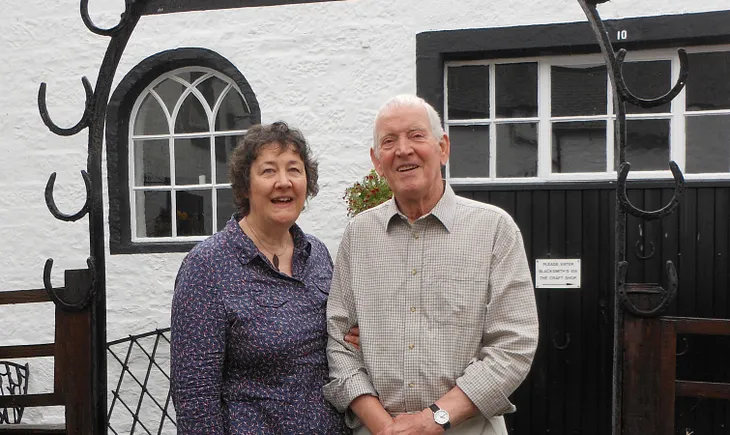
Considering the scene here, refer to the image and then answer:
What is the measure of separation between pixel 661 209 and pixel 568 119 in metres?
2.62

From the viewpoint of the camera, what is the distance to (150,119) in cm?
518

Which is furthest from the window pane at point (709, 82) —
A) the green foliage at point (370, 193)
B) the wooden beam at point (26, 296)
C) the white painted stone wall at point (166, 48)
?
the wooden beam at point (26, 296)

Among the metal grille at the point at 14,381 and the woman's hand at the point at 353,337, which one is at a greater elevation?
the woman's hand at the point at 353,337

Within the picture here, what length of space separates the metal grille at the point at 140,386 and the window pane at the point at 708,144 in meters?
3.51

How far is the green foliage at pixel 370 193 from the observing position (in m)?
4.07

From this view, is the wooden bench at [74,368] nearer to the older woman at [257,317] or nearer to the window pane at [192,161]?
the older woman at [257,317]

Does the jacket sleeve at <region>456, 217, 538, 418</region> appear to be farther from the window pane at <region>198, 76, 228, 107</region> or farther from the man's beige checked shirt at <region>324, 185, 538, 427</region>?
the window pane at <region>198, 76, 228, 107</region>

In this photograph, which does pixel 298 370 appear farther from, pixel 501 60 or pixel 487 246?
pixel 501 60

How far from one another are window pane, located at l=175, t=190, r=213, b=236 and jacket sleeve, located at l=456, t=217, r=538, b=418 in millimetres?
3459

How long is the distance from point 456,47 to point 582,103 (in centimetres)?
86

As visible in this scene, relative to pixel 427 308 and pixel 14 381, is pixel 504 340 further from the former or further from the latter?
pixel 14 381

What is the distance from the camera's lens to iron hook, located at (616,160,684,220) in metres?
2.00

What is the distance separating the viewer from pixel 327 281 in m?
2.23

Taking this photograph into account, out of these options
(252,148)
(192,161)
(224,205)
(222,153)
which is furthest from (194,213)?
(252,148)
